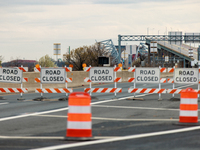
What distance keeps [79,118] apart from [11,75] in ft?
39.1

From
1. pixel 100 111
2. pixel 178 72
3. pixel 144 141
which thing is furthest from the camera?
pixel 178 72

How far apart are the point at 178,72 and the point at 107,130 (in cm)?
1009

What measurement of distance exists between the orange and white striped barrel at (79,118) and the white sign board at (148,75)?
10974mm

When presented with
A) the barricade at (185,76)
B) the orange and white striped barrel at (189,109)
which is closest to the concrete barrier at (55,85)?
the barricade at (185,76)

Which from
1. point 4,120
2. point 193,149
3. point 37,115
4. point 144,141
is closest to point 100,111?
point 37,115

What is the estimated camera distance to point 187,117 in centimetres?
1087

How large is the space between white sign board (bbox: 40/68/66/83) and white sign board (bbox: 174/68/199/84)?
5577mm

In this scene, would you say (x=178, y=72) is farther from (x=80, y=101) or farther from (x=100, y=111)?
(x=80, y=101)

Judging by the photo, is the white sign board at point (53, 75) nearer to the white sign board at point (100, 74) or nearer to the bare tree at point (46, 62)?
the white sign board at point (100, 74)

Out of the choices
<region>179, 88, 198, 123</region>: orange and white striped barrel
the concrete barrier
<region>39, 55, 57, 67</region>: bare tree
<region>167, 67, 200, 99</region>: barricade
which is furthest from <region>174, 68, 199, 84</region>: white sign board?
<region>39, 55, 57, 67</region>: bare tree

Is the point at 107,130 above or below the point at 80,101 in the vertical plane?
below

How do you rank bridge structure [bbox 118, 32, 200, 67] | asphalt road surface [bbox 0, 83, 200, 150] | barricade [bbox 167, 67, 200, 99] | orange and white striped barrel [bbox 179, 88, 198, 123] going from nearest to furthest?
asphalt road surface [bbox 0, 83, 200, 150] → orange and white striped barrel [bbox 179, 88, 198, 123] → barricade [bbox 167, 67, 200, 99] → bridge structure [bbox 118, 32, 200, 67]

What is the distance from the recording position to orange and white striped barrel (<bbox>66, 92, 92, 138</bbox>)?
28.1ft

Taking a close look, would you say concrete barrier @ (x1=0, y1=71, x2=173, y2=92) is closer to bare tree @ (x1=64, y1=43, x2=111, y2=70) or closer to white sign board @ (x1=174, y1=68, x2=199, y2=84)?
white sign board @ (x1=174, y1=68, x2=199, y2=84)
